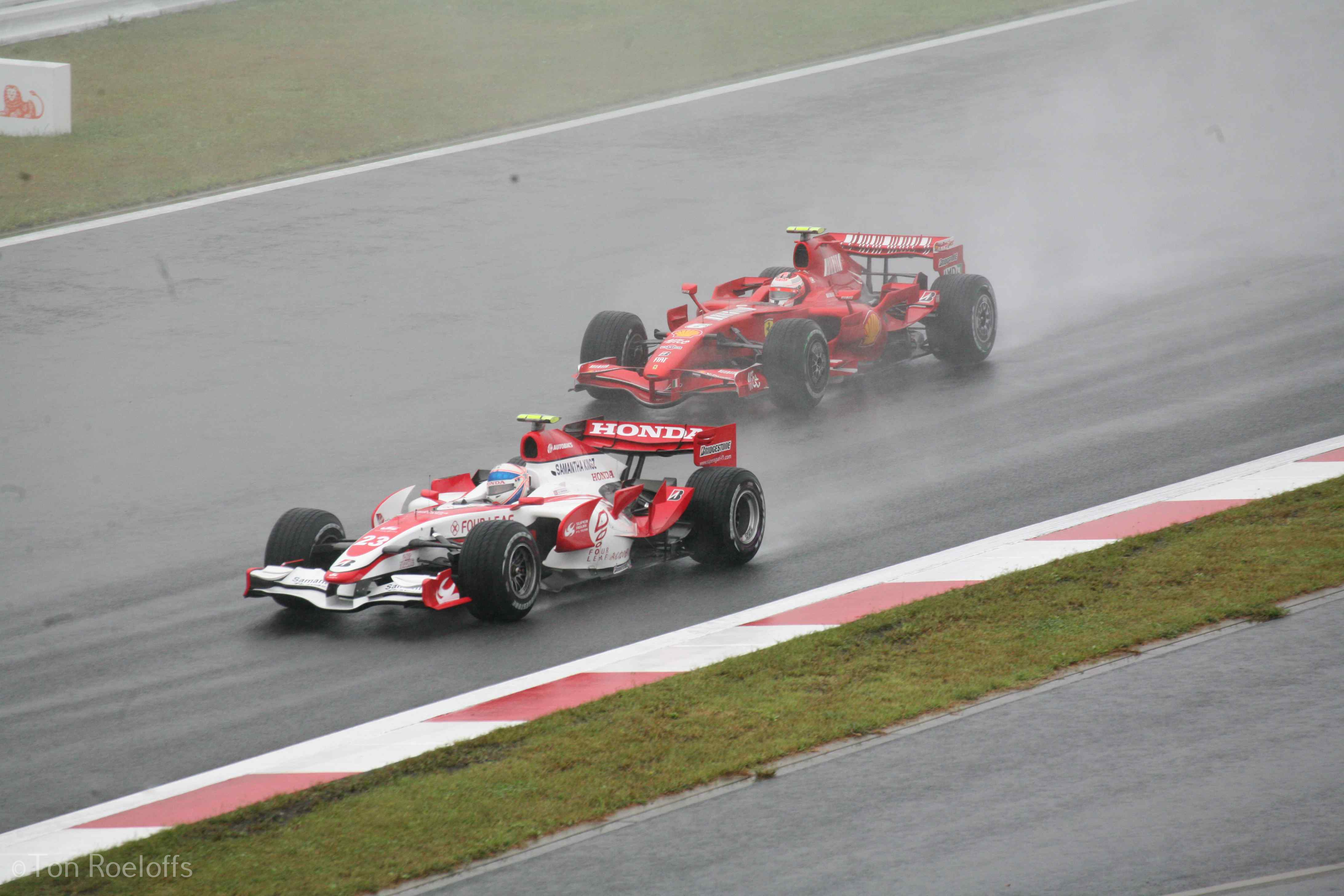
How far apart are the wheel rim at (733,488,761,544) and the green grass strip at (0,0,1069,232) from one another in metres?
14.1

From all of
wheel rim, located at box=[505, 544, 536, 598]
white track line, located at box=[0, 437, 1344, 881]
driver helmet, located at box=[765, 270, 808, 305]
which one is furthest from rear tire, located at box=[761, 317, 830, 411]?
wheel rim, located at box=[505, 544, 536, 598]

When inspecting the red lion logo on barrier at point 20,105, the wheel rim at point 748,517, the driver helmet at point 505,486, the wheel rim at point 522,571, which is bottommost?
the wheel rim at point 522,571

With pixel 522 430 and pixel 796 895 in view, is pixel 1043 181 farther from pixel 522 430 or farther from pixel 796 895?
pixel 796 895

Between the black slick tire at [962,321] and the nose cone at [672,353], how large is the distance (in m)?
2.79

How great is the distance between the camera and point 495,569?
391 inches

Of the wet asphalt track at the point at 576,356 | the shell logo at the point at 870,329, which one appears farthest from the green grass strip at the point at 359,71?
the shell logo at the point at 870,329

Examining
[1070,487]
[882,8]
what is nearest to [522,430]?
[1070,487]

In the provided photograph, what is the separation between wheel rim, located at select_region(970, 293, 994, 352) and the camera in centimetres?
1666

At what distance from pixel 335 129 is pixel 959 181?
34.6ft

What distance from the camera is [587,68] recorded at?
1214 inches

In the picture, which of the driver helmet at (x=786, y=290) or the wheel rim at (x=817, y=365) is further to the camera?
the driver helmet at (x=786, y=290)

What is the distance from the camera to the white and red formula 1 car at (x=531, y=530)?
33.1 ft

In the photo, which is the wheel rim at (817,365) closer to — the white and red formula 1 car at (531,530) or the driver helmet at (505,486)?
the white and red formula 1 car at (531,530)

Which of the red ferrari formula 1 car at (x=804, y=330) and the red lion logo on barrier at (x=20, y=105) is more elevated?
the red lion logo on barrier at (x=20, y=105)
